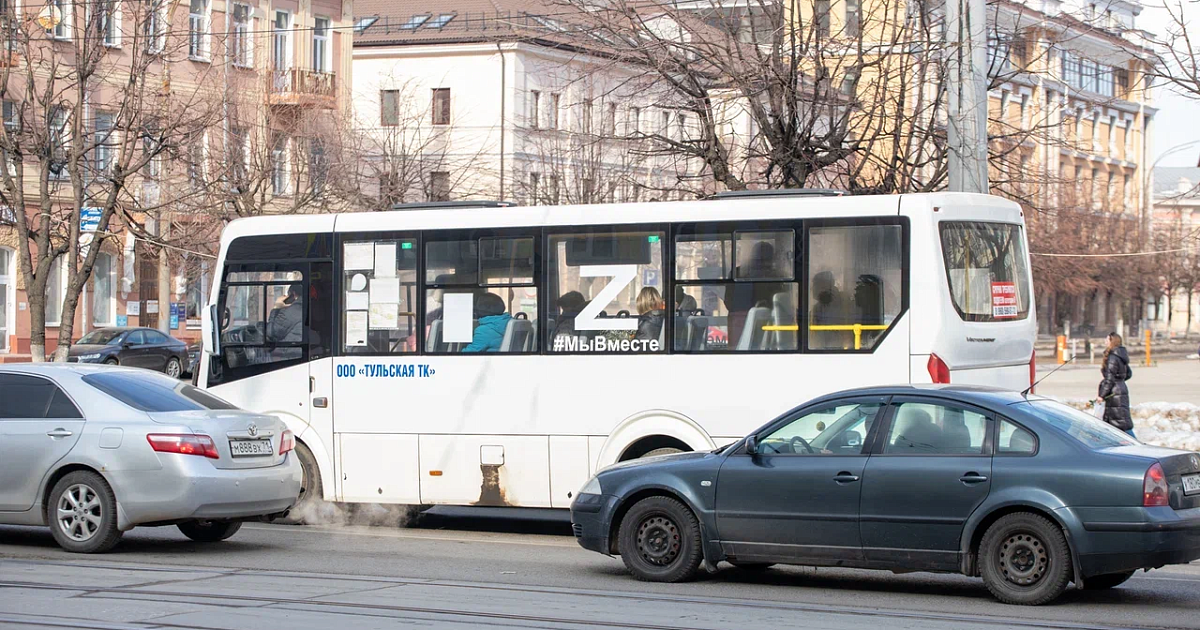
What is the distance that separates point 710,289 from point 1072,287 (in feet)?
207

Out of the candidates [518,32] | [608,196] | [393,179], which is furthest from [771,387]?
[393,179]

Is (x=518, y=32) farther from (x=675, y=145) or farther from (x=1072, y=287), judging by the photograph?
(x=1072, y=287)

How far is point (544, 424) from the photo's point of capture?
527 inches

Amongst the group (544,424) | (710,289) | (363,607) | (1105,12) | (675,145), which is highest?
(1105,12)

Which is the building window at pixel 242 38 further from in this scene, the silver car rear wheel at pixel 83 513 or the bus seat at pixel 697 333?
the silver car rear wheel at pixel 83 513

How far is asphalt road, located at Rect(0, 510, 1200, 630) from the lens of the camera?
8.70 meters

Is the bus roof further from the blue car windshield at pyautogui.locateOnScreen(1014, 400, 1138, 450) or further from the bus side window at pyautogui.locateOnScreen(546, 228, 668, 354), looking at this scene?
the blue car windshield at pyautogui.locateOnScreen(1014, 400, 1138, 450)

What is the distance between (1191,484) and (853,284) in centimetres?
378

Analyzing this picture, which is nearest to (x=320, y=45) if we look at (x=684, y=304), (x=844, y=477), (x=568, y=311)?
(x=568, y=311)

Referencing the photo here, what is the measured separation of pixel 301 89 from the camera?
42.7 meters

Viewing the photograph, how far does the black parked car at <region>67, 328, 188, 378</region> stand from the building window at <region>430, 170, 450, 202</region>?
8.24m

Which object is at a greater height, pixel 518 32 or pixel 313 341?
pixel 518 32

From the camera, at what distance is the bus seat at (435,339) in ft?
45.4

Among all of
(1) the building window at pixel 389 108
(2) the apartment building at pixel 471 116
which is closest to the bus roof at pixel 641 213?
(2) the apartment building at pixel 471 116
